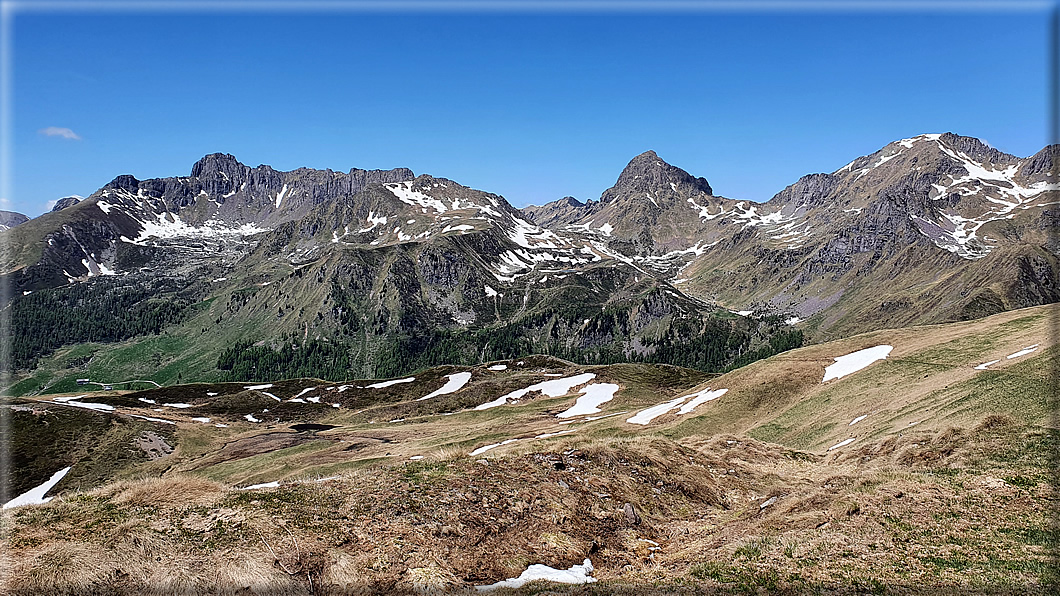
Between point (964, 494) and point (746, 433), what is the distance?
29277 millimetres

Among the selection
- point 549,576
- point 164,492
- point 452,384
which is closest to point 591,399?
point 452,384

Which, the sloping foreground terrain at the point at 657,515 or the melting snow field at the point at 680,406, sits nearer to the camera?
the sloping foreground terrain at the point at 657,515

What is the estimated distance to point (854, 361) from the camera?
5547 cm

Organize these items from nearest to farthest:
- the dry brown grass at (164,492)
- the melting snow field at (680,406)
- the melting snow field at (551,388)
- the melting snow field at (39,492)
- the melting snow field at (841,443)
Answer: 1. the dry brown grass at (164,492)
2. the melting snow field at (841,443)
3. the melting snow field at (680,406)
4. the melting snow field at (39,492)
5. the melting snow field at (551,388)

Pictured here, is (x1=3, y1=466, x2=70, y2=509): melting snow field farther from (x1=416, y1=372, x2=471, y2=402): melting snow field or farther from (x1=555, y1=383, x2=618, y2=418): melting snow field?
(x1=555, y1=383, x2=618, y2=418): melting snow field

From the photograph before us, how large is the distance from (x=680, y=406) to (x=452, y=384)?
2845 inches

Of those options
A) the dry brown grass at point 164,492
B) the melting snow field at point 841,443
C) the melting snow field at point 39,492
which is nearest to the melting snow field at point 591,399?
the melting snow field at point 841,443

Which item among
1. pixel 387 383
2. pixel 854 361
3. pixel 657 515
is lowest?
pixel 387 383

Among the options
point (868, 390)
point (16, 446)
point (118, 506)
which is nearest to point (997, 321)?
point (868, 390)

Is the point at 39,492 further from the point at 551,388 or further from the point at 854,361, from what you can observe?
the point at 854,361

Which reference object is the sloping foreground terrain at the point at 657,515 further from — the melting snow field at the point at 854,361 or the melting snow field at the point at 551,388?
the melting snow field at the point at 551,388

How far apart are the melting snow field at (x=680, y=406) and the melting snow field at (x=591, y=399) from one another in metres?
17.5

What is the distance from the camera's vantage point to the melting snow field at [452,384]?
117531mm

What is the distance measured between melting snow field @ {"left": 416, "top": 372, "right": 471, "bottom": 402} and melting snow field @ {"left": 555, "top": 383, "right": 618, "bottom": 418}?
34.3 meters
